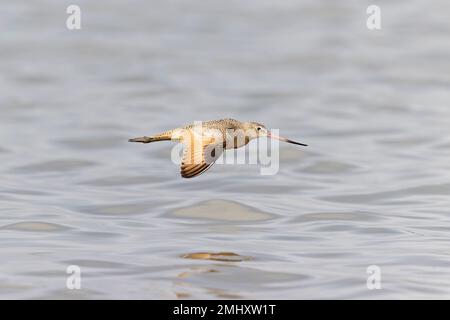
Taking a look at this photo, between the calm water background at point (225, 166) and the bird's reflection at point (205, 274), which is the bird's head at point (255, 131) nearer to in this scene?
the calm water background at point (225, 166)

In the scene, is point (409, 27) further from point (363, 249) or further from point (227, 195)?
point (363, 249)

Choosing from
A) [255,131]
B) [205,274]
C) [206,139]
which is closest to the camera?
[205,274]

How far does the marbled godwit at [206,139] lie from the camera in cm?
852

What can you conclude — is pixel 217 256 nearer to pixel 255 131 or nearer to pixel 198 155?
pixel 198 155

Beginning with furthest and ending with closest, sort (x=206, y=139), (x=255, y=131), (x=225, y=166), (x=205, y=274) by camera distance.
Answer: (x=225, y=166) → (x=255, y=131) → (x=206, y=139) → (x=205, y=274)

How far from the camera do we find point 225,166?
13836 millimetres

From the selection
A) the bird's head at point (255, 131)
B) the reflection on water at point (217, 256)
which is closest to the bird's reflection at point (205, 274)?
the reflection on water at point (217, 256)

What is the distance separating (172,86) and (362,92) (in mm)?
3016

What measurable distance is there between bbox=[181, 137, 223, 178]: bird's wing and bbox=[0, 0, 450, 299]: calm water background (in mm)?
801

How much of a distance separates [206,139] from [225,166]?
15.4ft

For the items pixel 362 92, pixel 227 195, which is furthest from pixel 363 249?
pixel 362 92

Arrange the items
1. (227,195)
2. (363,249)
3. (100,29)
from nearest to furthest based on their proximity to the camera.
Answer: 1. (363,249)
2. (227,195)
3. (100,29)

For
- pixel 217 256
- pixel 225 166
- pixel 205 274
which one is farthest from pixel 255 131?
pixel 225 166

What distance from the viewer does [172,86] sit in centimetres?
1866
